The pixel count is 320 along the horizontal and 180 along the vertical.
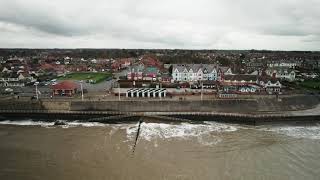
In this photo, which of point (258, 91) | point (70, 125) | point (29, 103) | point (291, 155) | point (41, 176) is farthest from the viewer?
point (258, 91)

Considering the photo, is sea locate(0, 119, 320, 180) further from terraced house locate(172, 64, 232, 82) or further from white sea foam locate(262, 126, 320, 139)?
terraced house locate(172, 64, 232, 82)

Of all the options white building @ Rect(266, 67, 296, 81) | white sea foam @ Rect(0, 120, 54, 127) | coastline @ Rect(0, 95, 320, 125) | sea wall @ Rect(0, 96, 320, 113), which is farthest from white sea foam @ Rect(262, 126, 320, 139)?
white building @ Rect(266, 67, 296, 81)

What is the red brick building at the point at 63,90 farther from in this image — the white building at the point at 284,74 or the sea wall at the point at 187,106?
the white building at the point at 284,74

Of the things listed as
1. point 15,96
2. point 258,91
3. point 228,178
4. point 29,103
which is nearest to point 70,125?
point 29,103

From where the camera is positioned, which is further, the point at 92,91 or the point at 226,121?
the point at 92,91

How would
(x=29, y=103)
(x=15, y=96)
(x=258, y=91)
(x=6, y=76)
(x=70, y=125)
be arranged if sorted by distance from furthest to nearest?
(x=6, y=76), (x=258, y=91), (x=15, y=96), (x=29, y=103), (x=70, y=125)

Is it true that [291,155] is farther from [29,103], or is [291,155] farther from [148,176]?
[29,103]

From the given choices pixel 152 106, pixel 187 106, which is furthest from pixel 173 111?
pixel 152 106
